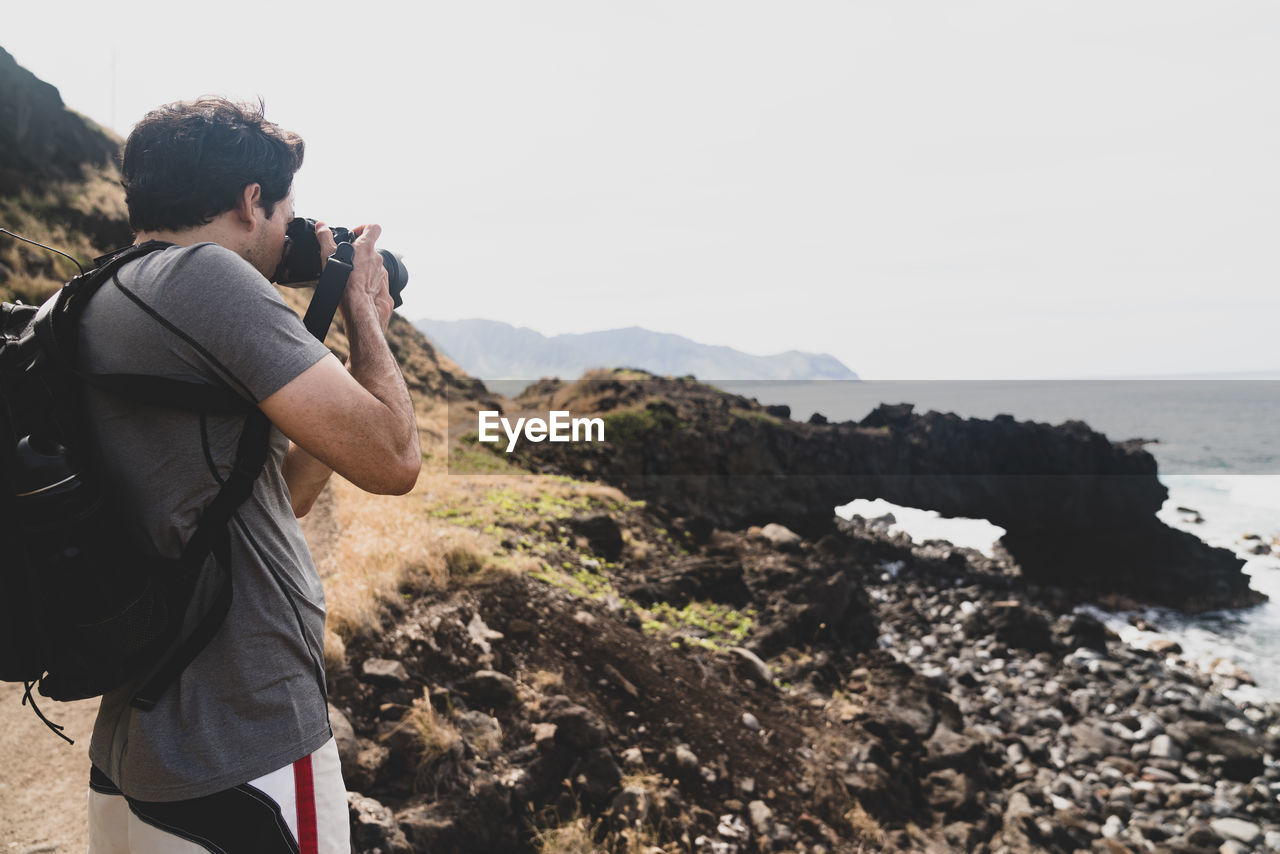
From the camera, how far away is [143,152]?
1496 millimetres

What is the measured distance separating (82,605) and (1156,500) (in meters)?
30.7

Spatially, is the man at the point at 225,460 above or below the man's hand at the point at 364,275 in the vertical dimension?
below

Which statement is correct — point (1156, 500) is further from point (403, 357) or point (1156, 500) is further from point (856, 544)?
point (403, 357)

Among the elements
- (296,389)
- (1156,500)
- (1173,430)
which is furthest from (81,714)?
(1173,430)

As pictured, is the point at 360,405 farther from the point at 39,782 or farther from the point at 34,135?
the point at 34,135

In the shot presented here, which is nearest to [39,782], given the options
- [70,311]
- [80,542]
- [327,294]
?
[80,542]

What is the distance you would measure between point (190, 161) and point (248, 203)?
127 mm

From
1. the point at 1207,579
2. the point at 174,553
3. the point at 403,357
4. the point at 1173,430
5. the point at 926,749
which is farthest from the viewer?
the point at 1173,430

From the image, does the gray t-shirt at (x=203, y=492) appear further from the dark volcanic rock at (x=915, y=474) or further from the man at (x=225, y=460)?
the dark volcanic rock at (x=915, y=474)

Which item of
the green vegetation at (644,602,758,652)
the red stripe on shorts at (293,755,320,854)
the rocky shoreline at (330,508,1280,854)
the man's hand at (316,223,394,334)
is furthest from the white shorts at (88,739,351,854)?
the green vegetation at (644,602,758,652)

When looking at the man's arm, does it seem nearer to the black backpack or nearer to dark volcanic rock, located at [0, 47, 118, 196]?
the black backpack

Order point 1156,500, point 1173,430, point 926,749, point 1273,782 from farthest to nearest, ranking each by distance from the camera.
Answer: point 1173,430
point 1156,500
point 1273,782
point 926,749

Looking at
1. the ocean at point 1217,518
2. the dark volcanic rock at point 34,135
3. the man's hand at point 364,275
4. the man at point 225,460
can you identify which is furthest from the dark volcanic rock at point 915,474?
the dark volcanic rock at point 34,135

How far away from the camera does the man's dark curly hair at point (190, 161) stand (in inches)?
58.6
